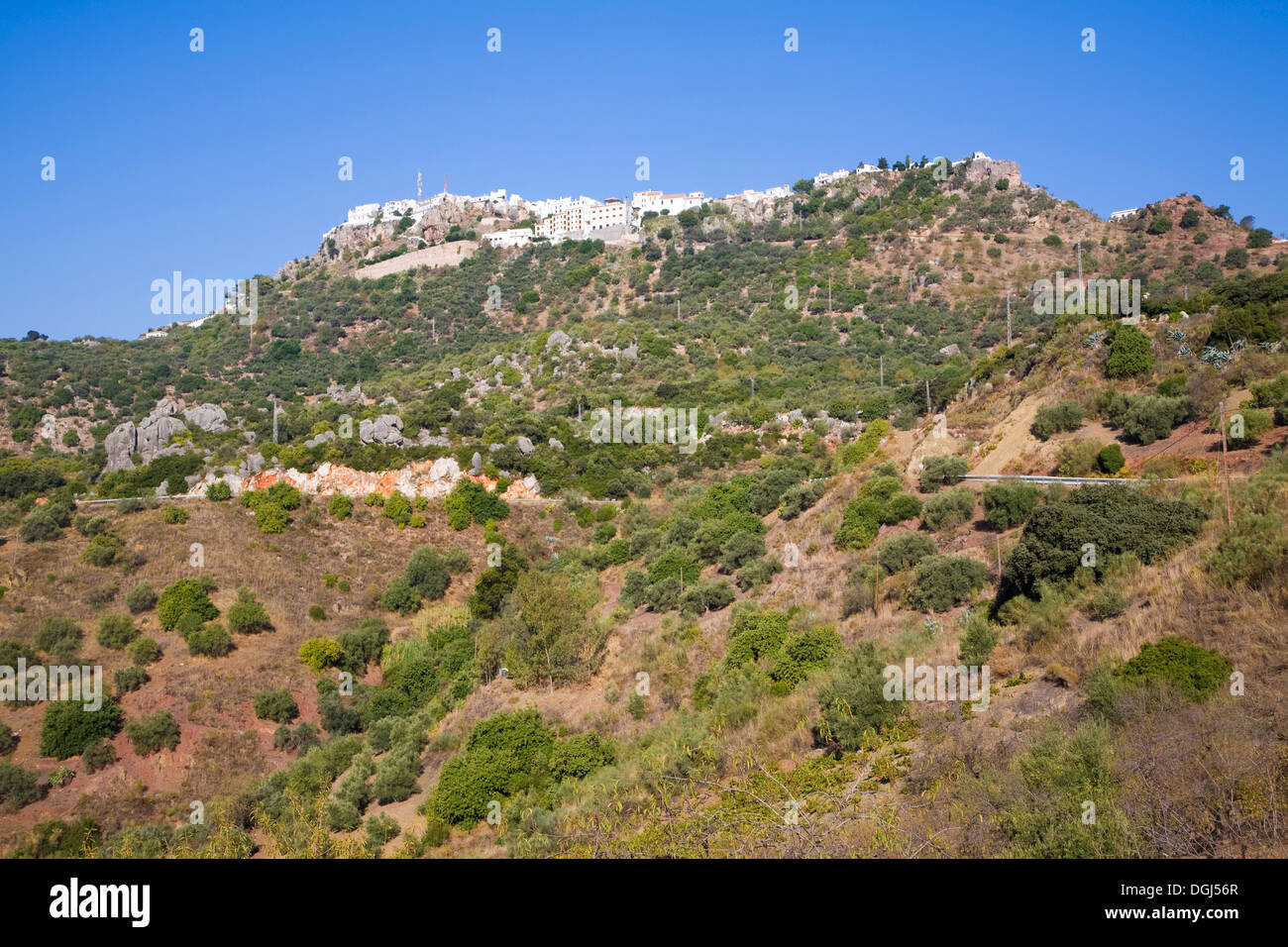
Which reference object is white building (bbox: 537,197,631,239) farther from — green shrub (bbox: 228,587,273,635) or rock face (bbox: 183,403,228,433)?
green shrub (bbox: 228,587,273,635)

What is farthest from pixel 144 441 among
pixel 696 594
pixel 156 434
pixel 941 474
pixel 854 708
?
pixel 854 708

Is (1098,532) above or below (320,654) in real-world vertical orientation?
above

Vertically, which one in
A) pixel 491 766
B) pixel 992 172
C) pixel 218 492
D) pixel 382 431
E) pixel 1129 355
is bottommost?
pixel 491 766

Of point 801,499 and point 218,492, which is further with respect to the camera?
point 218,492

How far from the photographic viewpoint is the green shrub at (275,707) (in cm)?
2291

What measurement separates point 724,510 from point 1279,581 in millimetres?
19512

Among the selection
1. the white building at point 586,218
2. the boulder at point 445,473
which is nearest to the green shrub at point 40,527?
the boulder at point 445,473

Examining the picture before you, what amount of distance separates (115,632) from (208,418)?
79.9 ft

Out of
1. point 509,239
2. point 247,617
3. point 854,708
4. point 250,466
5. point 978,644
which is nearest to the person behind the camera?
point 854,708

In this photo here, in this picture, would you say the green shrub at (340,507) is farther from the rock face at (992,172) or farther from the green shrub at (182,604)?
the rock face at (992,172)

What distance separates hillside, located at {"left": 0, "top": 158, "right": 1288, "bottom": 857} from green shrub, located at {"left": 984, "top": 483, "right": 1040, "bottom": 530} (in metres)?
0.10

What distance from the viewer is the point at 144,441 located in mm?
43000

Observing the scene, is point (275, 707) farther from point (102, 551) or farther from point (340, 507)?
point (340, 507)

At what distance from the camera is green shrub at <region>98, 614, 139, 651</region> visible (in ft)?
81.1
